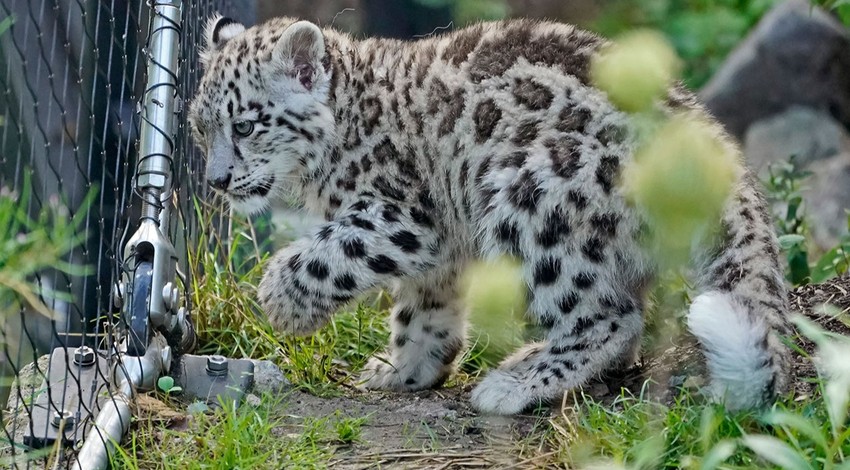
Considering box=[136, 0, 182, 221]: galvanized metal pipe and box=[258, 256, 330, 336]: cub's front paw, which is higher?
box=[136, 0, 182, 221]: galvanized metal pipe

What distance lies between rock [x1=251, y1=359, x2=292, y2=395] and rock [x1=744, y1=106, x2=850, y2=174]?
546cm

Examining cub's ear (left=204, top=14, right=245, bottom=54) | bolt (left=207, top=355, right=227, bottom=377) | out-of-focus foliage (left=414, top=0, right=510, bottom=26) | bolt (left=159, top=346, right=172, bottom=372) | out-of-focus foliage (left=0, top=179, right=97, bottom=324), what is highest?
out-of-focus foliage (left=414, top=0, right=510, bottom=26)

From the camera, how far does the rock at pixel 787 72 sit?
377 inches

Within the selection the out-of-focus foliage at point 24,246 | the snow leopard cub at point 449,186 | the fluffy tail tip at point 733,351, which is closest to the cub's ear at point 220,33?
the snow leopard cub at point 449,186

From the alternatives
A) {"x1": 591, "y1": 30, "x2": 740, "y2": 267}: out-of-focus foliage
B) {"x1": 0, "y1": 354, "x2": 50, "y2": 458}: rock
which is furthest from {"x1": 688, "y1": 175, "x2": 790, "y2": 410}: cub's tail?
{"x1": 0, "y1": 354, "x2": 50, "y2": 458}: rock

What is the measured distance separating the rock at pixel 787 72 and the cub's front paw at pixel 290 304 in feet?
19.1

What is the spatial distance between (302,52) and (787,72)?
6.17 metres

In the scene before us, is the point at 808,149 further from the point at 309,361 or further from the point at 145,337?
the point at 145,337

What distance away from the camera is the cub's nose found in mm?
4781

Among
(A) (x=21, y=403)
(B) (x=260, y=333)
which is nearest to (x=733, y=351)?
(B) (x=260, y=333)

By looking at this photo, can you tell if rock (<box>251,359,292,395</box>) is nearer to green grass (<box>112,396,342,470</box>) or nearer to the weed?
green grass (<box>112,396,342,470</box>)

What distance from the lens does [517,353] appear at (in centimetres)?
482

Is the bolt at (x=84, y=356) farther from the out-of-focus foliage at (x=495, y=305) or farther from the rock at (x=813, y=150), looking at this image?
the rock at (x=813, y=150)

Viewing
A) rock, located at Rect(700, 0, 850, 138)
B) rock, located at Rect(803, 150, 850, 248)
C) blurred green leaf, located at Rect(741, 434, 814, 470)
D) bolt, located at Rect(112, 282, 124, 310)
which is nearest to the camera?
blurred green leaf, located at Rect(741, 434, 814, 470)
